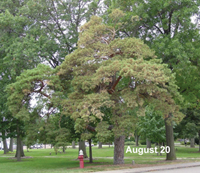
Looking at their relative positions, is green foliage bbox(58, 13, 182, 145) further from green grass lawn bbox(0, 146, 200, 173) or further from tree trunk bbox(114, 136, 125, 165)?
green grass lawn bbox(0, 146, 200, 173)

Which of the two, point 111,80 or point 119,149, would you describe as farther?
point 119,149

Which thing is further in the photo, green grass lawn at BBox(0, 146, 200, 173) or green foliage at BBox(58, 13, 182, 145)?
green grass lawn at BBox(0, 146, 200, 173)

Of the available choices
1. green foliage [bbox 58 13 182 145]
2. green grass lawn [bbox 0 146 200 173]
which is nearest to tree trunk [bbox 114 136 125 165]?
green grass lawn [bbox 0 146 200 173]

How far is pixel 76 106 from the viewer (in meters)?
14.7

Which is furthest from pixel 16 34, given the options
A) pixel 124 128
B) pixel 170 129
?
pixel 170 129

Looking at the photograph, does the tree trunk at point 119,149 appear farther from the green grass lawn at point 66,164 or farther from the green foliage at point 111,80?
the green foliage at point 111,80

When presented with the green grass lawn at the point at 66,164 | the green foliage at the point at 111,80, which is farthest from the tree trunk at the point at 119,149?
the green foliage at the point at 111,80

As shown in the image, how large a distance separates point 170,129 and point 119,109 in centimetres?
648

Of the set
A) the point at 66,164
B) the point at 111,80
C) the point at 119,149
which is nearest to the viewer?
the point at 111,80

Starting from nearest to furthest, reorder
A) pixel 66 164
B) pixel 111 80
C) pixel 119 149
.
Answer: pixel 111 80 → pixel 119 149 → pixel 66 164

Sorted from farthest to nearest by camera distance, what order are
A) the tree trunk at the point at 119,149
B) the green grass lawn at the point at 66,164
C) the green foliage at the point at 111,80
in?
the tree trunk at the point at 119,149
the green grass lawn at the point at 66,164
the green foliage at the point at 111,80

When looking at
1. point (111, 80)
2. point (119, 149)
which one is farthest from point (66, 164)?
point (111, 80)

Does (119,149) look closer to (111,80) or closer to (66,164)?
(111,80)

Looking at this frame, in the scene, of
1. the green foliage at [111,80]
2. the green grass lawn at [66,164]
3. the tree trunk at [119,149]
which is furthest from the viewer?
the tree trunk at [119,149]
